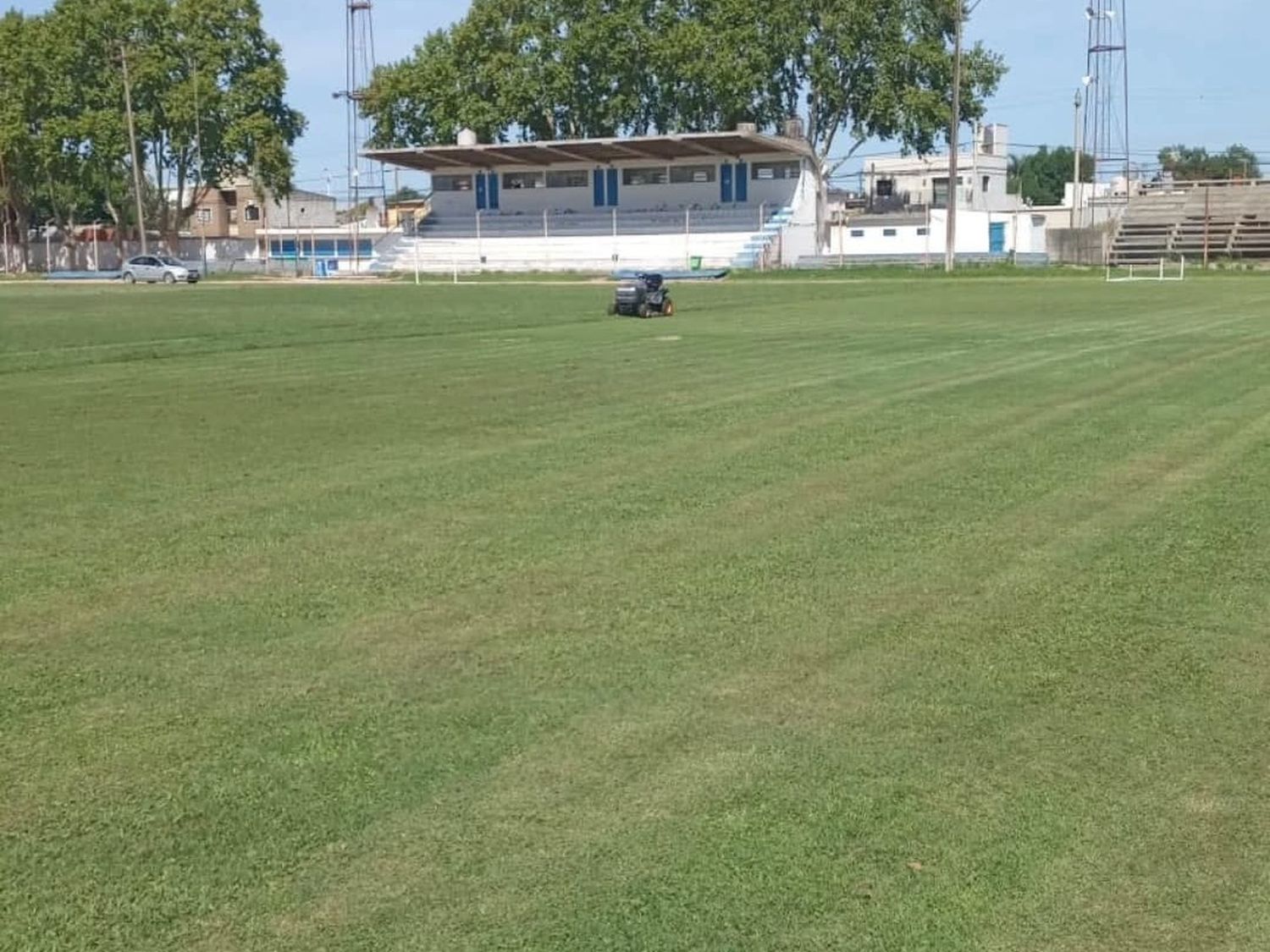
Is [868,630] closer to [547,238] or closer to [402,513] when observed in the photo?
[402,513]

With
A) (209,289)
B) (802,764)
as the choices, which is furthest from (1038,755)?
(209,289)

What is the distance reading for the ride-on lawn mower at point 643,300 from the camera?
3011 cm

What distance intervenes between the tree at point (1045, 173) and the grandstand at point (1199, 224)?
74.2 metres

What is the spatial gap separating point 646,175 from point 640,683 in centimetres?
7877

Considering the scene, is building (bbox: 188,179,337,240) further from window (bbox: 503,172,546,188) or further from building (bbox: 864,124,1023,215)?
building (bbox: 864,124,1023,215)

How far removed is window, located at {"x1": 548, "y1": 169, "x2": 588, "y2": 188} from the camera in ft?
274

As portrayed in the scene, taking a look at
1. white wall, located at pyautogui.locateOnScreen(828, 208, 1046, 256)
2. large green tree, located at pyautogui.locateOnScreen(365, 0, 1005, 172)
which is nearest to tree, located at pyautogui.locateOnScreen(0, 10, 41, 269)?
large green tree, located at pyautogui.locateOnScreen(365, 0, 1005, 172)

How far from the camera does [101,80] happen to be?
9069cm

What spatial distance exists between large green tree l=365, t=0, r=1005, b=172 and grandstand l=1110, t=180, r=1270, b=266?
51.3ft

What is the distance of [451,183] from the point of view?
286 feet

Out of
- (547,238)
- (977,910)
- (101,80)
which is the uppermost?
(101,80)

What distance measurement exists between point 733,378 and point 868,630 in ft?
34.0

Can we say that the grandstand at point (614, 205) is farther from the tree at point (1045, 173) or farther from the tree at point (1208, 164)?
the tree at point (1045, 173)

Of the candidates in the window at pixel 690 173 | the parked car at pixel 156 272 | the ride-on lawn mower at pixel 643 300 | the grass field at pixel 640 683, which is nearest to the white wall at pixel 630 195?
the window at pixel 690 173
